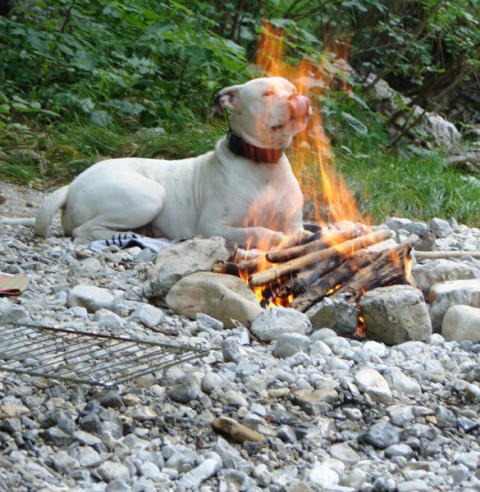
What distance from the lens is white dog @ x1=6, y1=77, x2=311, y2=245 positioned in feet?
18.0

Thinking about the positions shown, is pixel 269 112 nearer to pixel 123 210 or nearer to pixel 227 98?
pixel 227 98

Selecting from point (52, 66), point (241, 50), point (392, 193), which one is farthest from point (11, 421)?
point (52, 66)

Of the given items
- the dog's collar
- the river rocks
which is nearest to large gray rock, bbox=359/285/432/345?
the river rocks

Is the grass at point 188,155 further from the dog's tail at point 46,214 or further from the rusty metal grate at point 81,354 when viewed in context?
the rusty metal grate at point 81,354

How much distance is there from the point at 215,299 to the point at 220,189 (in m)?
1.69

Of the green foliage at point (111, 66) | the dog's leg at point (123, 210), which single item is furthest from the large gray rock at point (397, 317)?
the green foliage at point (111, 66)

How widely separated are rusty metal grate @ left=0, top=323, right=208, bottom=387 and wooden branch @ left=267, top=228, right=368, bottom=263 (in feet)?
3.89

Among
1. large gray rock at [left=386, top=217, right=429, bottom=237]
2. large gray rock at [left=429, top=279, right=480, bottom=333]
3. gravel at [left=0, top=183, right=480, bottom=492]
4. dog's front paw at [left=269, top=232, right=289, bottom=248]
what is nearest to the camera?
gravel at [left=0, top=183, right=480, bottom=492]

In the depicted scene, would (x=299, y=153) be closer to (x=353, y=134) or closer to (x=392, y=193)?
(x=392, y=193)

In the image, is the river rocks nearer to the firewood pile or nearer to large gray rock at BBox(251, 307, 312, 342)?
large gray rock at BBox(251, 307, 312, 342)

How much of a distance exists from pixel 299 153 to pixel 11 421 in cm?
546

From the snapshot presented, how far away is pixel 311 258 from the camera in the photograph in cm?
455

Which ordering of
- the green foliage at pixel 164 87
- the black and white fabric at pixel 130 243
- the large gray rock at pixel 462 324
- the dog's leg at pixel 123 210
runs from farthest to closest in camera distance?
the green foliage at pixel 164 87 → the dog's leg at pixel 123 210 → the black and white fabric at pixel 130 243 → the large gray rock at pixel 462 324

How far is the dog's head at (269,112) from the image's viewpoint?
5.41 meters
